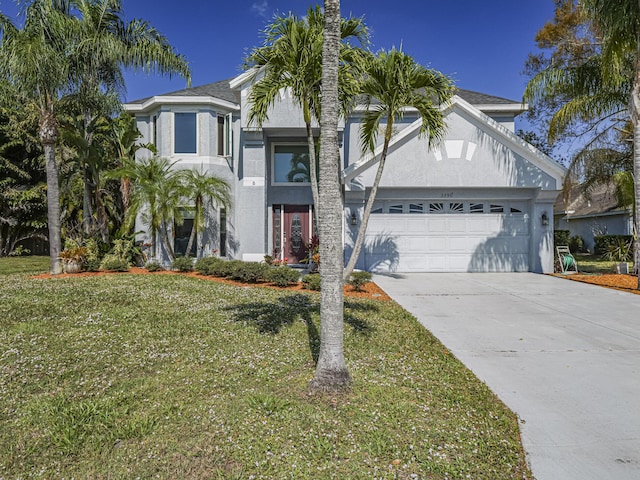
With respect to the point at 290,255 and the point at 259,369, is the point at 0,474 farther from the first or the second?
the point at 290,255

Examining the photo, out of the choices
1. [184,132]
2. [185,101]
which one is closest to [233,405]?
[184,132]

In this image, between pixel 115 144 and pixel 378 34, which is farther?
pixel 115 144

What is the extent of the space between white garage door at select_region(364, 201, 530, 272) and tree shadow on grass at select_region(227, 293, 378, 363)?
19.3ft

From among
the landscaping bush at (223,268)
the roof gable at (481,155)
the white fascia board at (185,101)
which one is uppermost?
the white fascia board at (185,101)

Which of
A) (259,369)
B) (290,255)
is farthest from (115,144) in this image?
(259,369)

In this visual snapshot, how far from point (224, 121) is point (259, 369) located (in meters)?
12.3

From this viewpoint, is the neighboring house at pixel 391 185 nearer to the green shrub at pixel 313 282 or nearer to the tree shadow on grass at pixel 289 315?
the green shrub at pixel 313 282

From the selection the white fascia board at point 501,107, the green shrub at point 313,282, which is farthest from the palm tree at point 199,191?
the white fascia board at point 501,107

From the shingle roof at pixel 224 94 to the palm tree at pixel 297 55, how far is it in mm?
6862

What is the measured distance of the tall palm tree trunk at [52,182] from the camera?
448 inches

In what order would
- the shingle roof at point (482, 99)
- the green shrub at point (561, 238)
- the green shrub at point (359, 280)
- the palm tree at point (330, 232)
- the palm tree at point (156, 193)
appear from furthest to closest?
the green shrub at point (561, 238), the shingle roof at point (482, 99), the palm tree at point (156, 193), the green shrub at point (359, 280), the palm tree at point (330, 232)

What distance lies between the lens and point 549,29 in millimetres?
21391

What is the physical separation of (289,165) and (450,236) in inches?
248

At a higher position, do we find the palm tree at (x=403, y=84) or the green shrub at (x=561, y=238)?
the palm tree at (x=403, y=84)
